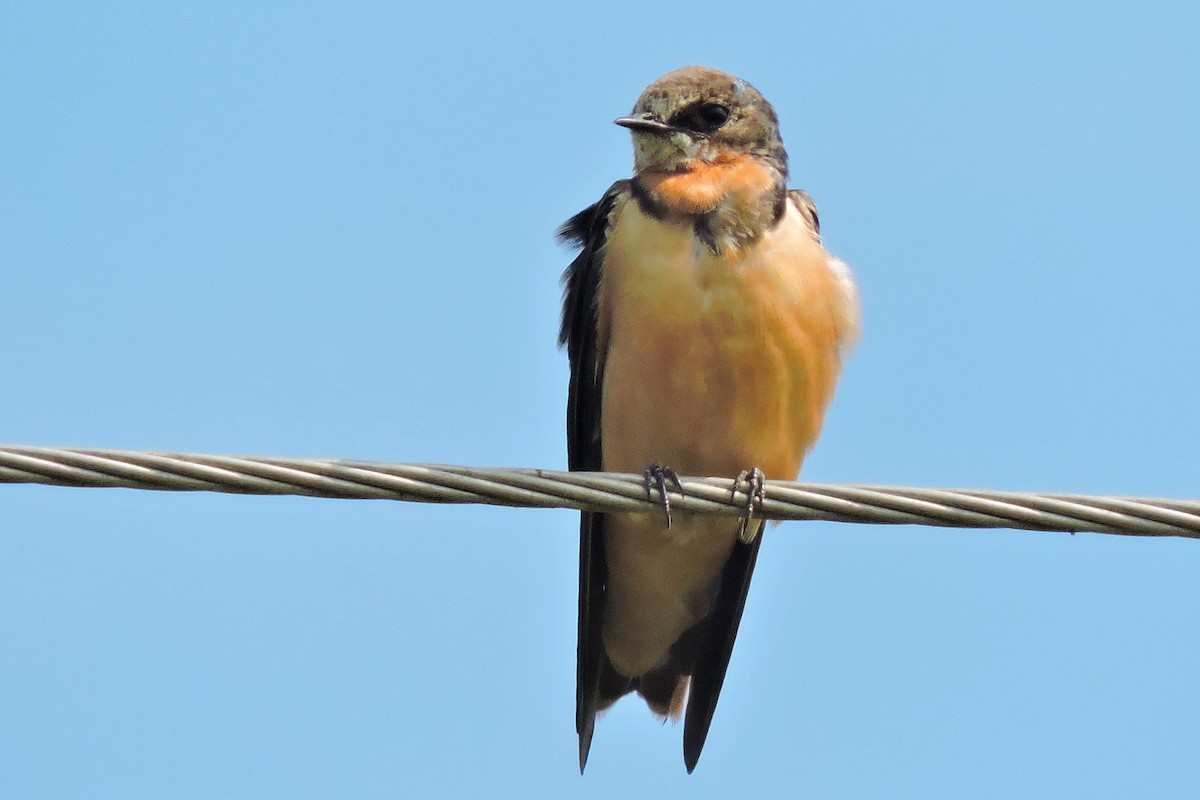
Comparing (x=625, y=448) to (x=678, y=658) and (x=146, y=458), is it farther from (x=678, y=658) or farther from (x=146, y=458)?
(x=146, y=458)

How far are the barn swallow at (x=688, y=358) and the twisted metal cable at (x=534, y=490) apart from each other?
1.13 m

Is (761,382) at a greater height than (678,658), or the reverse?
(761,382)

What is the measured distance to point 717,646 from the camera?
7551 mm

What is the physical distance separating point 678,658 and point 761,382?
1751 millimetres

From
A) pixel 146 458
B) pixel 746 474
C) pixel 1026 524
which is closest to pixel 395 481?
pixel 146 458

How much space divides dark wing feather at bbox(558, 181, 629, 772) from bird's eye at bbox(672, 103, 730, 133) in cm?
39

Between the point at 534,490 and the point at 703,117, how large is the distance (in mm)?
3233

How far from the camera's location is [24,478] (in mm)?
3973

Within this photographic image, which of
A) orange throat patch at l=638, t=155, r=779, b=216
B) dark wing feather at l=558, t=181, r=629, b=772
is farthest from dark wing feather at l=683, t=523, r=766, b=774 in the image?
orange throat patch at l=638, t=155, r=779, b=216

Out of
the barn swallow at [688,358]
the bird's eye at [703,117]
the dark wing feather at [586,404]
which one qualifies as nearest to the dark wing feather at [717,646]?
the barn swallow at [688,358]

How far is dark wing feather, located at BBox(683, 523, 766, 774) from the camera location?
24.0 feet

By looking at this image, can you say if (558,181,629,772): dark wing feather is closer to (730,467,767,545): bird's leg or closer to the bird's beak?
the bird's beak

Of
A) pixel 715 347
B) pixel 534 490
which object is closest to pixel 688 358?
pixel 715 347

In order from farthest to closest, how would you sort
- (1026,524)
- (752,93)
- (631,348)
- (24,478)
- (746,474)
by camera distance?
(752,93) → (631,348) → (746,474) → (1026,524) → (24,478)
